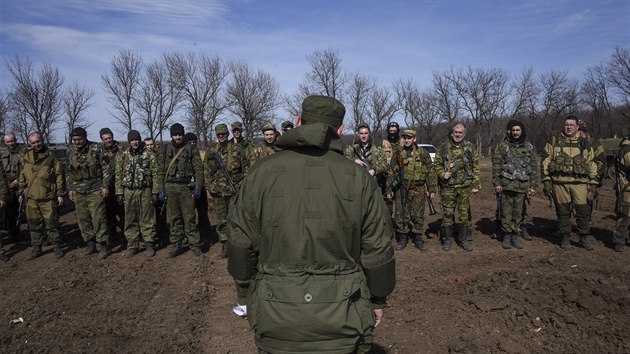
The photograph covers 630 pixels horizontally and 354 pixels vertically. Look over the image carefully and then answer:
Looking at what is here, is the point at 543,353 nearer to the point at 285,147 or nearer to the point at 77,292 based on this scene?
the point at 285,147

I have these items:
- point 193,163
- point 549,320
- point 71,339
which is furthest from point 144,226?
point 549,320

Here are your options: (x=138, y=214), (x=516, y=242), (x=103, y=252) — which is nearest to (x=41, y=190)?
(x=103, y=252)

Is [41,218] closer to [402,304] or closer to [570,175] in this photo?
[402,304]

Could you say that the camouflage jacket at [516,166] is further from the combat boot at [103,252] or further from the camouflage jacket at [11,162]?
the camouflage jacket at [11,162]

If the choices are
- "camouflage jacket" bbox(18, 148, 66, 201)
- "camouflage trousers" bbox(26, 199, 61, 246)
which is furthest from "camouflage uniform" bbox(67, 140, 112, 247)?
"camouflage trousers" bbox(26, 199, 61, 246)

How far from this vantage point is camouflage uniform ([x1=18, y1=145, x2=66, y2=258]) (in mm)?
7684

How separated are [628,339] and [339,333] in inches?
139

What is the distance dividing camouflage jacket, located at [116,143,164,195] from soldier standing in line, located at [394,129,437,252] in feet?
14.6

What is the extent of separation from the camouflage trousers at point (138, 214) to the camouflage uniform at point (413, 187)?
4646 millimetres

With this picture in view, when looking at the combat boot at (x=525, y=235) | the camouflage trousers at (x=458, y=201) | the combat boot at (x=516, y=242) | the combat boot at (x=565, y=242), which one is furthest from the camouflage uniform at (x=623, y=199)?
the camouflage trousers at (x=458, y=201)

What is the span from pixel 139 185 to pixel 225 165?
1.59 m

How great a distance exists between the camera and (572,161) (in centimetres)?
739

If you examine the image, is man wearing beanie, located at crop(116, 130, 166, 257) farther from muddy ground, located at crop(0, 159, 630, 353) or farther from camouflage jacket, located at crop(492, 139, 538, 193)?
camouflage jacket, located at crop(492, 139, 538, 193)

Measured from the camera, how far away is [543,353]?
13.1ft
